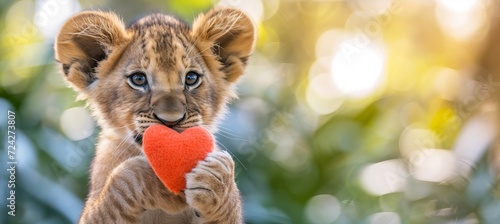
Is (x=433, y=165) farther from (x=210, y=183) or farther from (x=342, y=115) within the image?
(x=210, y=183)

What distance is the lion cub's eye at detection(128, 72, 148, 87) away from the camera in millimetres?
1505

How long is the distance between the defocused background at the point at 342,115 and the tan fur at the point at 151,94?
80 cm

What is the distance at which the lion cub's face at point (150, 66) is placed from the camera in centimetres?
148

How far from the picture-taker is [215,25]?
1653 millimetres

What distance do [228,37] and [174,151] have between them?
0.48 meters

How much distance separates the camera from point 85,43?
1581 millimetres

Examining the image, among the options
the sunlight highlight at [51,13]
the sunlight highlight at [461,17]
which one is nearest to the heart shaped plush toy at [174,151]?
the sunlight highlight at [51,13]

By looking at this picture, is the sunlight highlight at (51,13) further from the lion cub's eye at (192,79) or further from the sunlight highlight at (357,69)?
the sunlight highlight at (357,69)

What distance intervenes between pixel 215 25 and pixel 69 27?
1.09ft

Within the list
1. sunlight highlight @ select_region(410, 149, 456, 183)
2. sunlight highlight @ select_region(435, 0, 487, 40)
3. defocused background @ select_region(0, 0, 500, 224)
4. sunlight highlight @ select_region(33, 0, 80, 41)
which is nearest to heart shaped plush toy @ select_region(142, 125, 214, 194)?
sunlight highlight @ select_region(33, 0, 80, 41)

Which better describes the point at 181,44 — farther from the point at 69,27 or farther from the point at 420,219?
the point at 420,219

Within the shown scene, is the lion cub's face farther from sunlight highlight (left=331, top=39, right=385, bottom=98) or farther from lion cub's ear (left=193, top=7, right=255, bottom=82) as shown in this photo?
sunlight highlight (left=331, top=39, right=385, bottom=98)

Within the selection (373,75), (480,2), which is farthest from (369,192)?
(480,2)

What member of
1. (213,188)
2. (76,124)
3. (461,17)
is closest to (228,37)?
(213,188)
